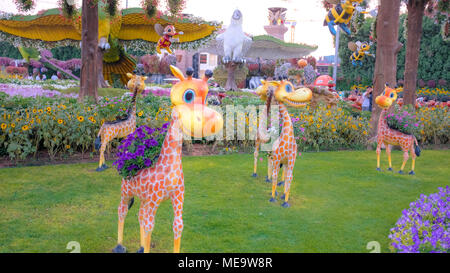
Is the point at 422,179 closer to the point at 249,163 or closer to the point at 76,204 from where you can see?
the point at 249,163

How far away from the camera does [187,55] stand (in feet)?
148

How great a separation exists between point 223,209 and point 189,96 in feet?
8.93

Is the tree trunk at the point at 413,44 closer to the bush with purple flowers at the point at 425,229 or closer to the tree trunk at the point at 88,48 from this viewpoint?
the bush with purple flowers at the point at 425,229

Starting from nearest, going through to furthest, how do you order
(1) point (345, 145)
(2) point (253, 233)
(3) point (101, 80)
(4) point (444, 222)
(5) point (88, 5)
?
(4) point (444, 222) < (2) point (253, 233) < (5) point (88, 5) < (1) point (345, 145) < (3) point (101, 80)

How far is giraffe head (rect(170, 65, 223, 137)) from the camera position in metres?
2.96

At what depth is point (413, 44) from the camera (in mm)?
12508

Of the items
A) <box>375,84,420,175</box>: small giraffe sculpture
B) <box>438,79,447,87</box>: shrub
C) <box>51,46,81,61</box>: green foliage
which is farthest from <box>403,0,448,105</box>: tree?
<box>51,46,81,61</box>: green foliage

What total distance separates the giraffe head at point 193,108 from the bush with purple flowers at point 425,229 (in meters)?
2.22

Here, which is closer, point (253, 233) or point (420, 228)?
point (420, 228)

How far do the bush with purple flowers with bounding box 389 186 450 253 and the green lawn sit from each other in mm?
347

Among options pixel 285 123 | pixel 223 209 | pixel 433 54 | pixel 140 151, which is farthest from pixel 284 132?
pixel 433 54

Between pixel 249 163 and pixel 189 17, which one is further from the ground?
pixel 189 17

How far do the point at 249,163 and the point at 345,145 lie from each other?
374 centimetres

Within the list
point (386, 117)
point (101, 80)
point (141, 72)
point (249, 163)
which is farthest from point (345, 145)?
point (101, 80)
